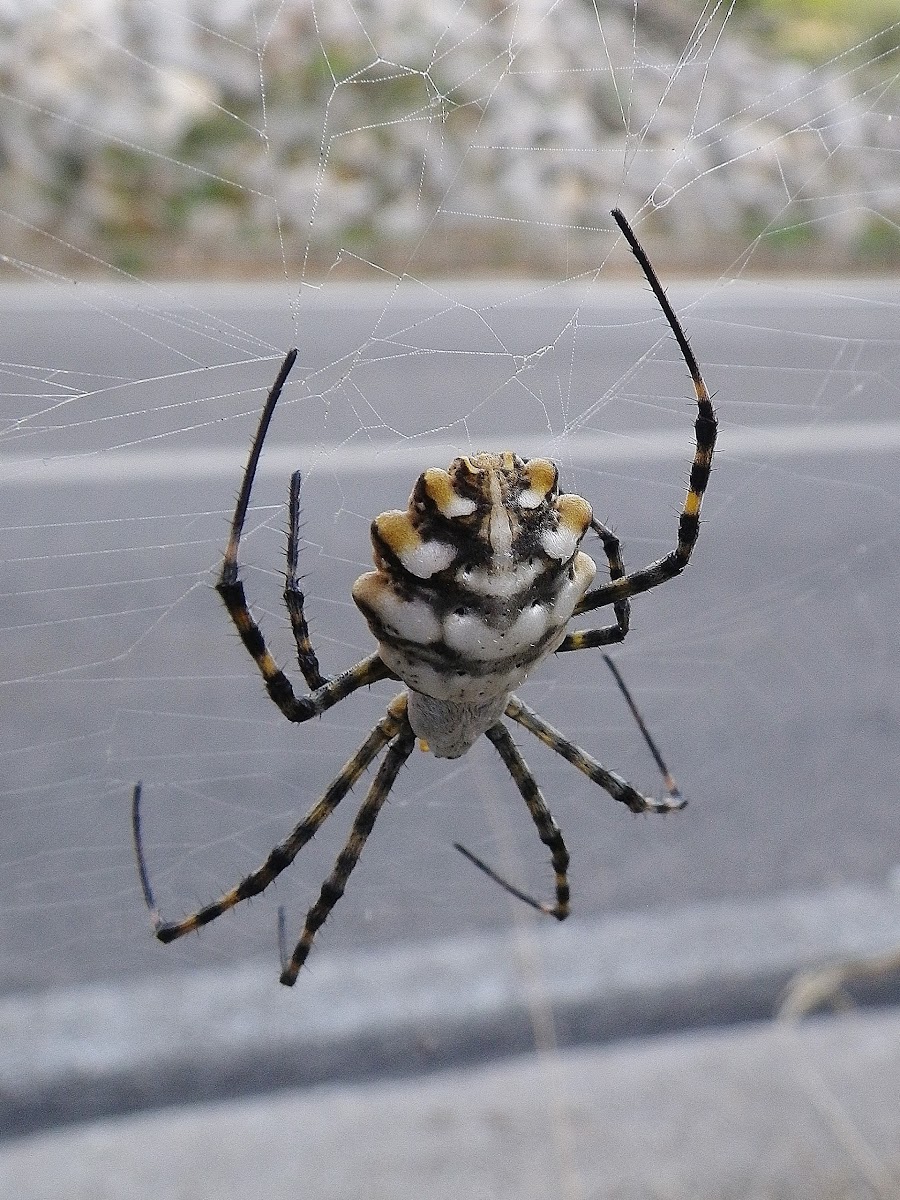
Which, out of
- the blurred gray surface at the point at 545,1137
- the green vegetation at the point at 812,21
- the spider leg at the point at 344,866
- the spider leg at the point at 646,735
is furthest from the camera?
the green vegetation at the point at 812,21

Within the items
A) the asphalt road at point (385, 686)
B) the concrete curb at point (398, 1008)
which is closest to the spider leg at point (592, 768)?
the asphalt road at point (385, 686)

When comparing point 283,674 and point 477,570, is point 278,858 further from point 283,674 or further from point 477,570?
point 477,570

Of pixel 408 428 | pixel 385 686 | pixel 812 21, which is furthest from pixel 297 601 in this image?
pixel 812 21

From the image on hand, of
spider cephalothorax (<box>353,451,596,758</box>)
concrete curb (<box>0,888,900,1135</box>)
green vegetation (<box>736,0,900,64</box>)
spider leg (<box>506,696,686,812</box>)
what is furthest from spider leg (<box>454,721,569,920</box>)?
green vegetation (<box>736,0,900,64</box>)

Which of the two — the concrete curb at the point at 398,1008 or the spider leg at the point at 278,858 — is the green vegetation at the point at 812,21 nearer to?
the concrete curb at the point at 398,1008

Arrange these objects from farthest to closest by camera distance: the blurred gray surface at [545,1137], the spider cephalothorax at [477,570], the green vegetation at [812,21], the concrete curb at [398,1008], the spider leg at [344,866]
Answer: the green vegetation at [812,21], the concrete curb at [398,1008], the blurred gray surface at [545,1137], the spider leg at [344,866], the spider cephalothorax at [477,570]

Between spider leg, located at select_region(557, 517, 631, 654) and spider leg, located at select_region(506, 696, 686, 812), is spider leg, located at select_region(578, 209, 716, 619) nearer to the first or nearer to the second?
spider leg, located at select_region(557, 517, 631, 654)

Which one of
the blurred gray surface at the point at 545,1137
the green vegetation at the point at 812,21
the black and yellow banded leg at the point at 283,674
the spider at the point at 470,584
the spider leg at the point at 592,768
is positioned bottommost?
the blurred gray surface at the point at 545,1137

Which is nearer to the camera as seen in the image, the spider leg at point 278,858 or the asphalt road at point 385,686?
the spider leg at point 278,858
